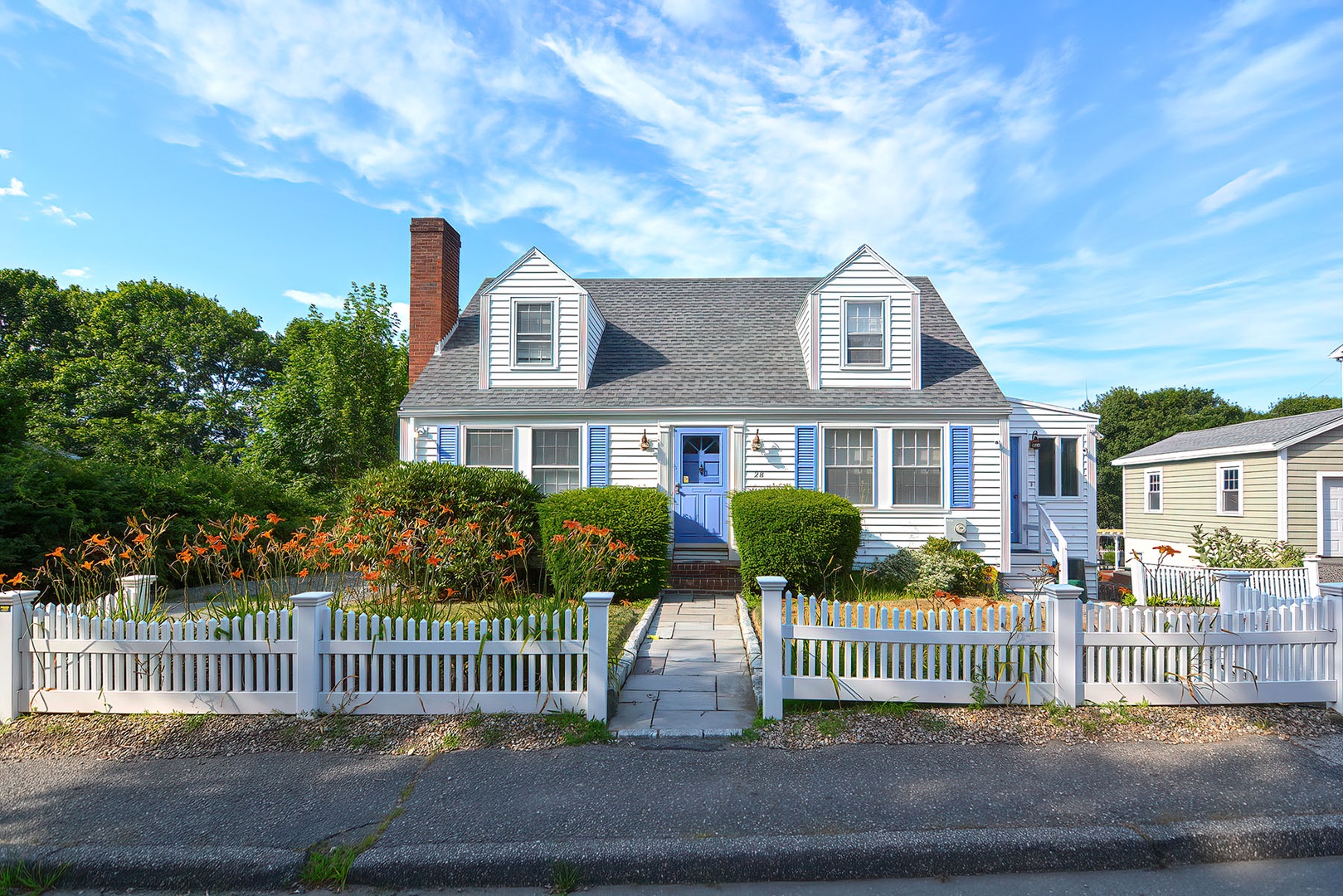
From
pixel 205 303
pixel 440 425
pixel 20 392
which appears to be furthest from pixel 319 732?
pixel 205 303

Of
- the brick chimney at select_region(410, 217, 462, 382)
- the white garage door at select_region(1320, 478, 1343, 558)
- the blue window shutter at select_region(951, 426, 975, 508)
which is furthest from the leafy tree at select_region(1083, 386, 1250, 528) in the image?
the brick chimney at select_region(410, 217, 462, 382)

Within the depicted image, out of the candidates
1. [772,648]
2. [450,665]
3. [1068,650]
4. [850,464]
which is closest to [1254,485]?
[850,464]

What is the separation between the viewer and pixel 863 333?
12383 mm

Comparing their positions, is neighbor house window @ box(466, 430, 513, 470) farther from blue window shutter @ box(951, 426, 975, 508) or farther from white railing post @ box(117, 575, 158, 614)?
blue window shutter @ box(951, 426, 975, 508)

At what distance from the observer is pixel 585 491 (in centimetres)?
948

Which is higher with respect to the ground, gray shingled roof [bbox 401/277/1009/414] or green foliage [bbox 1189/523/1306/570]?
gray shingled roof [bbox 401/277/1009/414]

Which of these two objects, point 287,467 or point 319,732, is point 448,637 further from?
point 287,467

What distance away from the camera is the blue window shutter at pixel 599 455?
11789 mm

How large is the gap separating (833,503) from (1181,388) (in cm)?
4153

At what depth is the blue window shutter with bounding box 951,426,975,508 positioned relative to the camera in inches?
455

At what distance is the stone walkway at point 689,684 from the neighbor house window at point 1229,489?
16485 millimetres

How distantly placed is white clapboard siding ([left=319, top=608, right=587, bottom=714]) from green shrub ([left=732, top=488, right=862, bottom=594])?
15.3 feet

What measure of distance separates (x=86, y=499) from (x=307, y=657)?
6.69 meters

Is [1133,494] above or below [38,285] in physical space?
below
